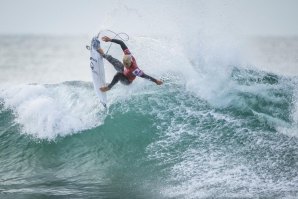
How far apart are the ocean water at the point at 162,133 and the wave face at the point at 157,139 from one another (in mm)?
27

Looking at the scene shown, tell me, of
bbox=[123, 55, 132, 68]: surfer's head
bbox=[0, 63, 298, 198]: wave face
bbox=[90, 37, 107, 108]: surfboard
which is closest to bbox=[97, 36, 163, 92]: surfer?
bbox=[123, 55, 132, 68]: surfer's head

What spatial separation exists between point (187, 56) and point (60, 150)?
5.52m

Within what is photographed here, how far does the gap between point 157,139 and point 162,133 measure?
0.94 feet

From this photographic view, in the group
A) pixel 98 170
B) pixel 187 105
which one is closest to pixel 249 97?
pixel 187 105

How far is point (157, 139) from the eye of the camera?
1075 centimetres

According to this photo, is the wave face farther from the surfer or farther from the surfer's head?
the surfer's head

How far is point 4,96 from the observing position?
13.7 metres

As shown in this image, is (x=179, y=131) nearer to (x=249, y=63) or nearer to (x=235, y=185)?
(x=235, y=185)

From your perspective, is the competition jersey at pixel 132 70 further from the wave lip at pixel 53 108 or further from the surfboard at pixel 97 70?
the wave lip at pixel 53 108

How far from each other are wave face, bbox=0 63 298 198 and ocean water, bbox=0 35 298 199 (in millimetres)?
27

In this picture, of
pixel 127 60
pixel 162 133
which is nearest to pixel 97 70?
pixel 127 60

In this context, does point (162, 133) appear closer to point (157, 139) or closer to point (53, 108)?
point (157, 139)

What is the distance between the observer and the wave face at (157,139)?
8.64 metres

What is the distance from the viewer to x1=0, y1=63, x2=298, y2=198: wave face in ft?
28.3
